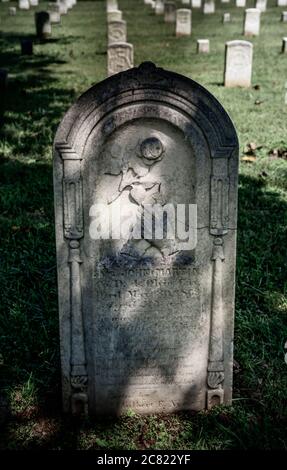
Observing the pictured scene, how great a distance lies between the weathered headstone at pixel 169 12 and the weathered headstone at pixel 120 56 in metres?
9.90

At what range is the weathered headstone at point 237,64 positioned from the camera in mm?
12258

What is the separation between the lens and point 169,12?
72.8 ft

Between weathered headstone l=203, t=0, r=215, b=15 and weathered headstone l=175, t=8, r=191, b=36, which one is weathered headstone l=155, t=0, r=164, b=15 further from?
weathered headstone l=175, t=8, r=191, b=36

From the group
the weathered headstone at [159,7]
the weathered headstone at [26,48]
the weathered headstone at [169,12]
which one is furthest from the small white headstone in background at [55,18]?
the weathered headstone at [26,48]

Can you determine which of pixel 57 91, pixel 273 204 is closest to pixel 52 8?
pixel 57 91

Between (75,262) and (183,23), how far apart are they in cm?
1775

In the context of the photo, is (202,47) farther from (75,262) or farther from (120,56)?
(75,262)

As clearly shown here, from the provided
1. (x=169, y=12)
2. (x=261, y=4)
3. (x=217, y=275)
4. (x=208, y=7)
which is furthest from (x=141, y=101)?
(x=261, y=4)

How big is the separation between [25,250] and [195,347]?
2.52 metres

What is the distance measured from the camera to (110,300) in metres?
3.37

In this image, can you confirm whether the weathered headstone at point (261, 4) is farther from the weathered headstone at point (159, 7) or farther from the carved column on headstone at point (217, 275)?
the carved column on headstone at point (217, 275)

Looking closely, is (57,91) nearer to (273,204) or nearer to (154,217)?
(273,204)

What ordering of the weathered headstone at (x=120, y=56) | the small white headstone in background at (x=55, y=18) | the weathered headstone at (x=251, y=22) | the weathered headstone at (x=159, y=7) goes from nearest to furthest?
the weathered headstone at (x=120, y=56)
the weathered headstone at (x=251, y=22)
the small white headstone in background at (x=55, y=18)
the weathered headstone at (x=159, y=7)

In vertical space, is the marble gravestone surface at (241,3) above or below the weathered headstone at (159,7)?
above
